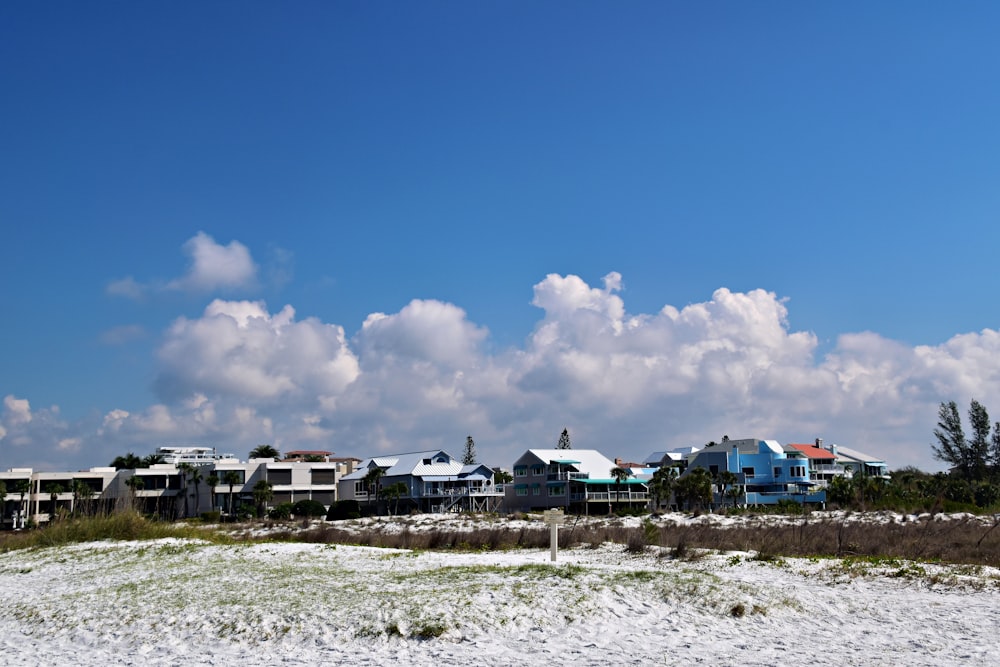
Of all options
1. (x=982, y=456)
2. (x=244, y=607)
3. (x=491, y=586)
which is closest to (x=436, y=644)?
(x=491, y=586)

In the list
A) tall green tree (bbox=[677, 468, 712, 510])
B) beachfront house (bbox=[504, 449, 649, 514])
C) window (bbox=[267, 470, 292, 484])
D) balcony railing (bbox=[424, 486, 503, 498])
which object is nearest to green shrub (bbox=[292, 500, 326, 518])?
window (bbox=[267, 470, 292, 484])

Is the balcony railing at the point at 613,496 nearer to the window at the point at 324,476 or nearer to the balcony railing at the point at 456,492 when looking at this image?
the balcony railing at the point at 456,492

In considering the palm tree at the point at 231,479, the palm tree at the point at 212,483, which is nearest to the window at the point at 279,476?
the palm tree at the point at 231,479

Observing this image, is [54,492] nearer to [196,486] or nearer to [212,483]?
[196,486]

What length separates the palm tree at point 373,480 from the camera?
8119cm

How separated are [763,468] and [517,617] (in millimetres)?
72771

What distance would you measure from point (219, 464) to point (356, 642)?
247ft

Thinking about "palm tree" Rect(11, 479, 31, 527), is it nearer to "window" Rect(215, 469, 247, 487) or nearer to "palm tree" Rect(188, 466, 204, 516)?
"palm tree" Rect(188, 466, 204, 516)

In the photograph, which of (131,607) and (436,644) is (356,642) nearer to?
(436,644)

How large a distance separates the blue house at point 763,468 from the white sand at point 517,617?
2499 inches

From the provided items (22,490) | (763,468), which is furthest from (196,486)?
(763,468)

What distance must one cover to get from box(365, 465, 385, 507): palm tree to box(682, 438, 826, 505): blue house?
29.6 meters

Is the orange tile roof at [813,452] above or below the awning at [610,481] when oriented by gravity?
above

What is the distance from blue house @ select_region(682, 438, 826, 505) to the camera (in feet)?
263
